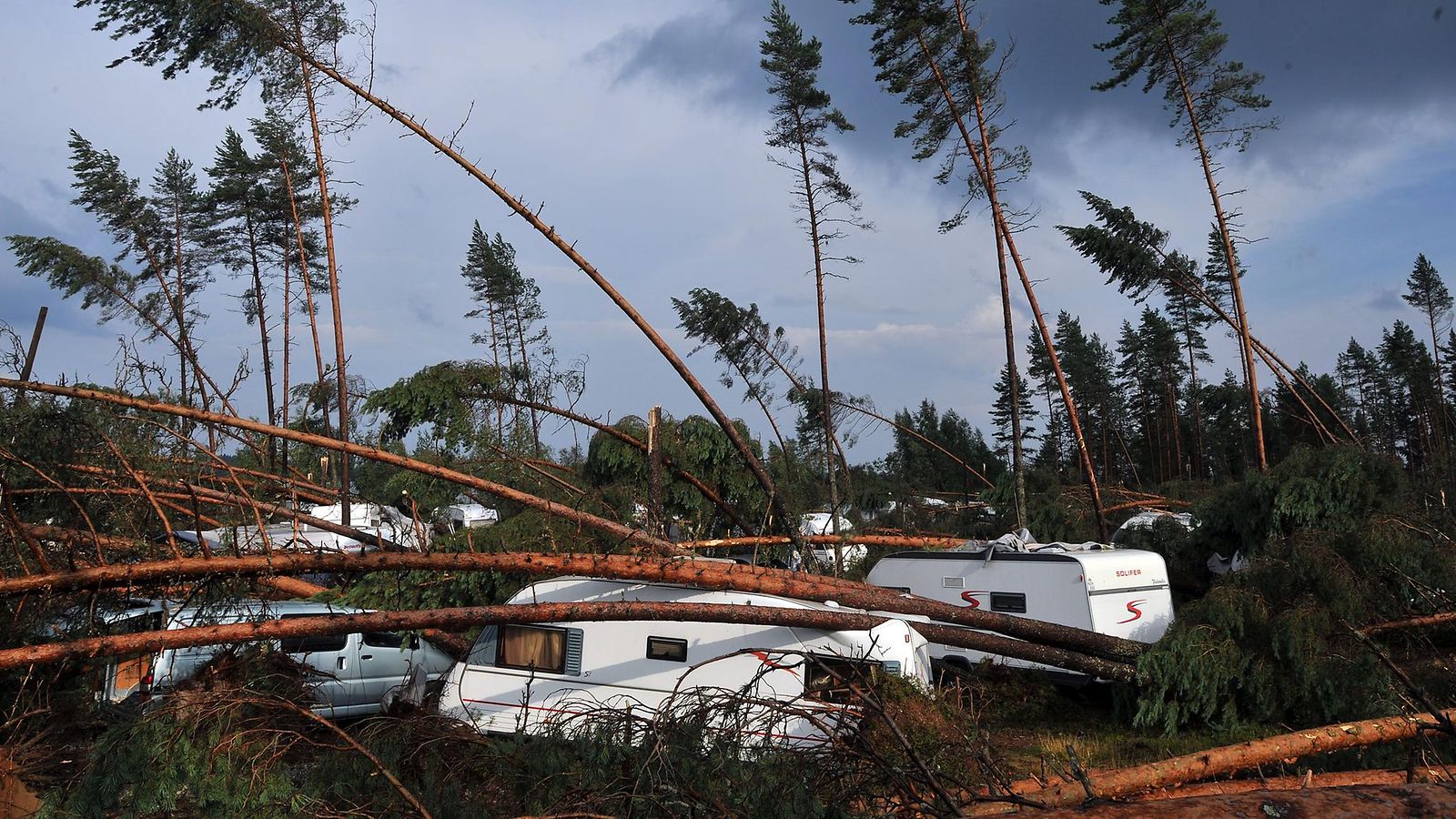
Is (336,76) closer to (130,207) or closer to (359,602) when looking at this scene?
(359,602)

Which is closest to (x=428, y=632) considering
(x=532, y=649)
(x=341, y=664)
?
(x=341, y=664)

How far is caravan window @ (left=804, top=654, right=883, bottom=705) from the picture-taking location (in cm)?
376

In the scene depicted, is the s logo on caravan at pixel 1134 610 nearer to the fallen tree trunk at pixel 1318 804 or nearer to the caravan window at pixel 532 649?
the caravan window at pixel 532 649

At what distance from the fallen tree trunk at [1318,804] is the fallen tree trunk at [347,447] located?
4.58 meters

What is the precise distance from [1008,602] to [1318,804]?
26.4ft

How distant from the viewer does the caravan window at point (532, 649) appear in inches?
282

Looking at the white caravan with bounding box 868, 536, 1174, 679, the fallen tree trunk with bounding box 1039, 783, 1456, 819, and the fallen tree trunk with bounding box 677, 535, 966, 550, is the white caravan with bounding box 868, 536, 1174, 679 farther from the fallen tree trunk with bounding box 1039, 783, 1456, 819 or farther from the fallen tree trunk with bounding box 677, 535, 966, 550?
the fallen tree trunk with bounding box 1039, 783, 1456, 819

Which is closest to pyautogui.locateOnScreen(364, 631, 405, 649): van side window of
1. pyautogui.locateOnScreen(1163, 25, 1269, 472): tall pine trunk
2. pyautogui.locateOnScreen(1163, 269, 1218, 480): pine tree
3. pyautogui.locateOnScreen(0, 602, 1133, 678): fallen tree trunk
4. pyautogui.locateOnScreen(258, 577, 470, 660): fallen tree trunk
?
pyautogui.locateOnScreen(258, 577, 470, 660): fallen tree trunk

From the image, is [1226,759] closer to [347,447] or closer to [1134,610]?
[1134,610]

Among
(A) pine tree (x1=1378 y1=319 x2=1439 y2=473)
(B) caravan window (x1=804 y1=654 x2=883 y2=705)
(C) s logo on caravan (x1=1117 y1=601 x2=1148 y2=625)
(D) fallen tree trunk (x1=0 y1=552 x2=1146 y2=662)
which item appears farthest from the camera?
(A) pine tree (x1=1378 y1=319 x2=1439 y2=473)

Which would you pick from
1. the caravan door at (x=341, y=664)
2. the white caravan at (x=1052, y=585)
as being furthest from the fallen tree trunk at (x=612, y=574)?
the caravan door at (x=341, y=664)

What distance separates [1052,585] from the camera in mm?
9547

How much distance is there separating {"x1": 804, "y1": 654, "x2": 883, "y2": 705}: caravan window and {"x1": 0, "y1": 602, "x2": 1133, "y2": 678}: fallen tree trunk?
379mm

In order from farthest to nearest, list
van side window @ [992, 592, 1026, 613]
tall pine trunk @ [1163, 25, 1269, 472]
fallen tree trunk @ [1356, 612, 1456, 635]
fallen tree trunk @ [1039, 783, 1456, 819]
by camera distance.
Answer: tall pine trunk @ [1163, 25, 1269, 472], van side window @ [992, 592, 1026, 613], fallen tree trunk @ [1356, 612, 1456, 635], fallen tree trunk @ [1039, 783, 1456, 819]
